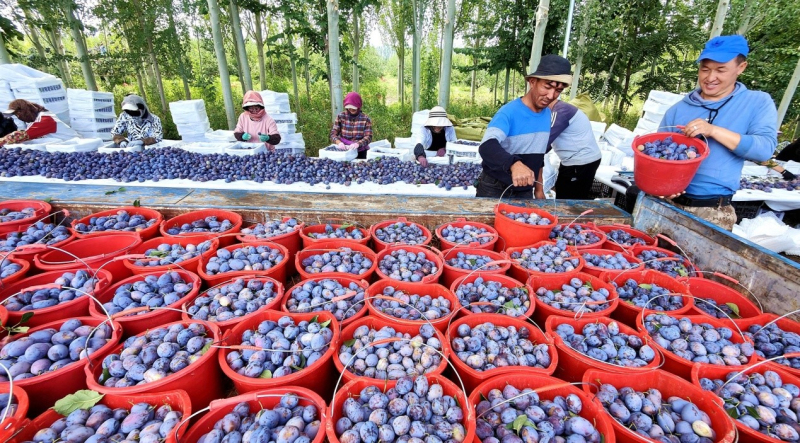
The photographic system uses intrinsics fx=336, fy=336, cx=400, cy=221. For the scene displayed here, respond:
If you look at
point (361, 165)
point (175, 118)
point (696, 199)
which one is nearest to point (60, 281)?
point (361, 165)

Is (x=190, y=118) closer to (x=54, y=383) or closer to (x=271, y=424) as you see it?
(x=54, y=383)

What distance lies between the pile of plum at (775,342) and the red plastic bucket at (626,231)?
64cm

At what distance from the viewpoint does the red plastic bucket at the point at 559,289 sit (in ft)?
4.62

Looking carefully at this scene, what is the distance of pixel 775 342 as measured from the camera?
4.25 feet

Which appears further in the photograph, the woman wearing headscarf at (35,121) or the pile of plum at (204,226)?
the woman wearing headscarf at (35,121)

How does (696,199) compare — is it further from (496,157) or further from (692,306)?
(496,157)

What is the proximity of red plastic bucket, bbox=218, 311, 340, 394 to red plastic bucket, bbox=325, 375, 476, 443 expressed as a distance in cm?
14

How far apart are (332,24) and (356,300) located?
6114 millimetres

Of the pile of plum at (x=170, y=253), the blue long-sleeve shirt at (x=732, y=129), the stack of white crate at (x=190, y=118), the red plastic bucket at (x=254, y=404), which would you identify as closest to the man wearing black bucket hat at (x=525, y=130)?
the blue long-sleeve shirt at (x=732, y=129)

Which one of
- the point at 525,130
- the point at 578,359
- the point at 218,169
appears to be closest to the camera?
the point at 578,359

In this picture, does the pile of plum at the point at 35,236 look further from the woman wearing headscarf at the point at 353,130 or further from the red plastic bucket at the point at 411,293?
the woman wearing headscarf at the point at 353,130

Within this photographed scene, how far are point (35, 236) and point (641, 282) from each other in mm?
3283

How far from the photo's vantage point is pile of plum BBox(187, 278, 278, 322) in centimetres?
137

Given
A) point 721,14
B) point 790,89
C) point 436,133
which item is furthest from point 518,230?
point 790,89
